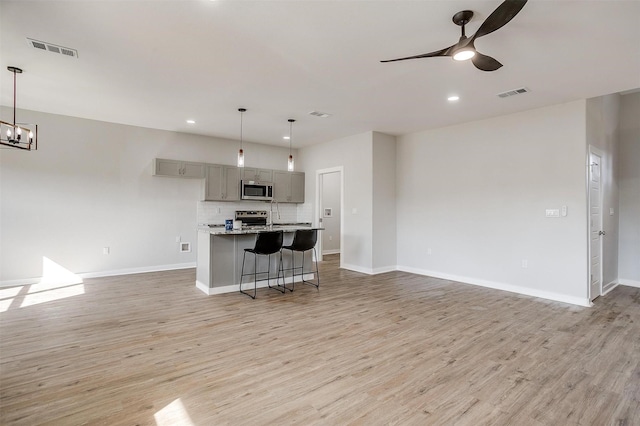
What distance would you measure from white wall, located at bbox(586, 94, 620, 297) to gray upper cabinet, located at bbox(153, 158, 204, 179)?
655 cm

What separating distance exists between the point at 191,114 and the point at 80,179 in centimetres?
234

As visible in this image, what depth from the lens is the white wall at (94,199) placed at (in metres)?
5.07

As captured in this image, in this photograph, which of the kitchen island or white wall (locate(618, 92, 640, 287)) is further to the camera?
white wall (locate(618, 92, 640, 287))

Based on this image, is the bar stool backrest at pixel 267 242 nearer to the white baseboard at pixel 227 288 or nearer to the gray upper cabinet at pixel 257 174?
the white baseboard at pixel 227 288

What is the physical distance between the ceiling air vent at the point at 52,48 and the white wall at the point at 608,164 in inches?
248

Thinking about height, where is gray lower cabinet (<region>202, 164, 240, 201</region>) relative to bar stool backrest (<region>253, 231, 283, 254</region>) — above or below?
above

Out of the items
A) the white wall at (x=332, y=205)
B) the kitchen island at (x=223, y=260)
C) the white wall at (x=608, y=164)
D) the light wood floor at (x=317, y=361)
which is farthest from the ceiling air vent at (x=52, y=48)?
the white wall at (x=332, y=205)

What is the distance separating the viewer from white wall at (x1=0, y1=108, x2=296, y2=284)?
507 cm

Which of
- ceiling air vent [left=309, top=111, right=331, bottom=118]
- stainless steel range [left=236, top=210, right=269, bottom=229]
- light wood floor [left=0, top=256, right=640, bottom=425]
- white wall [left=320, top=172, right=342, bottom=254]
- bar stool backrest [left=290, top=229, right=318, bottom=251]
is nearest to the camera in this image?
light wood floor [left=0, top=256, right=640, bottom=425]

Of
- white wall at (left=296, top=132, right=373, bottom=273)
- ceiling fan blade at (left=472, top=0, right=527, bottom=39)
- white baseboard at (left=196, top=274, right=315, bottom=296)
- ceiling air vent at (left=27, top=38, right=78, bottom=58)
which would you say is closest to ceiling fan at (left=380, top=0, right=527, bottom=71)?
ceiling fan blade at (left=472, top=0, right=527, bottom=39)

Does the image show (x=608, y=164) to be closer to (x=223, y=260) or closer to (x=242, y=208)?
(x=223, y=260)

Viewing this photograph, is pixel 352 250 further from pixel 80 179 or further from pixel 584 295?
pixel 80 179

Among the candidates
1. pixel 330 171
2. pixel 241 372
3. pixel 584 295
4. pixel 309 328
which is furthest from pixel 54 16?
pixel 584 295

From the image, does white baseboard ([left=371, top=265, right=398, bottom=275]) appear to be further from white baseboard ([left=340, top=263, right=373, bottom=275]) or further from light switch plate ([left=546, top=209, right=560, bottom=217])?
light switch plate ([left=546, top=209, right=560, bottom=217])
